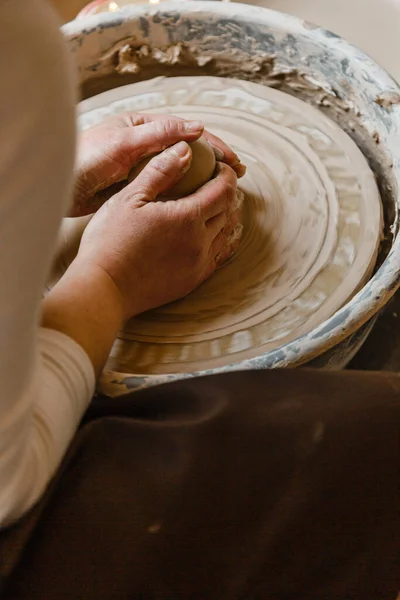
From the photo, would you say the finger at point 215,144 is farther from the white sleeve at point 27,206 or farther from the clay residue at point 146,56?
the white sleeve at point 27,206

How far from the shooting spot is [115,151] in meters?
1.04

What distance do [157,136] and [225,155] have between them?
0.50 ft

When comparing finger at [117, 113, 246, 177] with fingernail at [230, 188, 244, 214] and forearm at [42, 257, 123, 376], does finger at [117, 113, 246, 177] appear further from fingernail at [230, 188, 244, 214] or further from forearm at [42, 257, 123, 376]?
forearm at [42, 257, 123, 376]

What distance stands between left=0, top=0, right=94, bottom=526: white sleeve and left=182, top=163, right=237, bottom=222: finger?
44 cm

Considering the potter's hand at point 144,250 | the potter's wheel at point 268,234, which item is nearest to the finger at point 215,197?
the potter's hand at point 144,250

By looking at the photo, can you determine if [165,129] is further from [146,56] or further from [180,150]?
[146,56]

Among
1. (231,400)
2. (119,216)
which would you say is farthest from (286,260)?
(231,400)

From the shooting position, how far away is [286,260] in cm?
109

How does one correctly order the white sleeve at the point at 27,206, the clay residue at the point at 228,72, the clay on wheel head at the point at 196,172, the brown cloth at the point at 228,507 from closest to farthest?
the white sleeve at the point at 27,206
the brown cloth at the point at 228,507
the clay on wheel head at the point at 196,172
the clay residue at the point at 228,72

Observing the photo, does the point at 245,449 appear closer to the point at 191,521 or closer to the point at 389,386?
the point at 191,521

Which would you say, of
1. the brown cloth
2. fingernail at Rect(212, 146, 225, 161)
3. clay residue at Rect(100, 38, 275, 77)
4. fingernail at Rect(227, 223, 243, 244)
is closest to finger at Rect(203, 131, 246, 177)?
fingernail at Rect(212, 146, 225, 161)

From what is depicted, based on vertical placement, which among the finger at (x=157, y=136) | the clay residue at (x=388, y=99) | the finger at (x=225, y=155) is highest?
the clay residue at (x=388, y=99)

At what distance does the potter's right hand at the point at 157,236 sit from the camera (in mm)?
911

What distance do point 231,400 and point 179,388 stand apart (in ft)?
0.28
